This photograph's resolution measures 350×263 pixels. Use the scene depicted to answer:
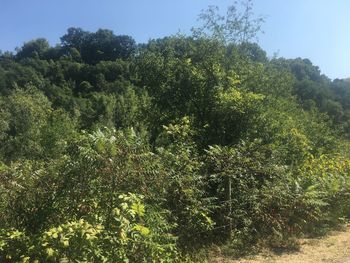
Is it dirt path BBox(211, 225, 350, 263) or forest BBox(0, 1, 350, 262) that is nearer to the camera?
forest BBox(0, 1, 350, 262)

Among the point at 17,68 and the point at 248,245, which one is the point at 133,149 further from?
the point at 17,68

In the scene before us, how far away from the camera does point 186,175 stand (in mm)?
7879

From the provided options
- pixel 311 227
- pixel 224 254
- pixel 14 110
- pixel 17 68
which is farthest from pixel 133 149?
pixel 17 68

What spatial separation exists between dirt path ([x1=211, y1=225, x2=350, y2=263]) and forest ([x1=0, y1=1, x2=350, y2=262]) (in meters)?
0.39

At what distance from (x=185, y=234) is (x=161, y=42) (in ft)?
30.9

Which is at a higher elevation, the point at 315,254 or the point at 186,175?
the point at 186,175

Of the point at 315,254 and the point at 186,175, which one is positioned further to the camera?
the point at 315,254

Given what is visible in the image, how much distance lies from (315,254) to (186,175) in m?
3.10

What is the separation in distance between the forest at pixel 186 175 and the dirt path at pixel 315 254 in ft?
1.29

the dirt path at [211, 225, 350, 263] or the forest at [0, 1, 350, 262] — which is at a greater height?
the forest at [0, 1, 350, 262]

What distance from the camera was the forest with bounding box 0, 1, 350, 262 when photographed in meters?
5.47

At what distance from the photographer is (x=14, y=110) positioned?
3797cm

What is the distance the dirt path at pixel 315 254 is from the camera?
325 inches

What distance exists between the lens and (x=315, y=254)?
875 cm
